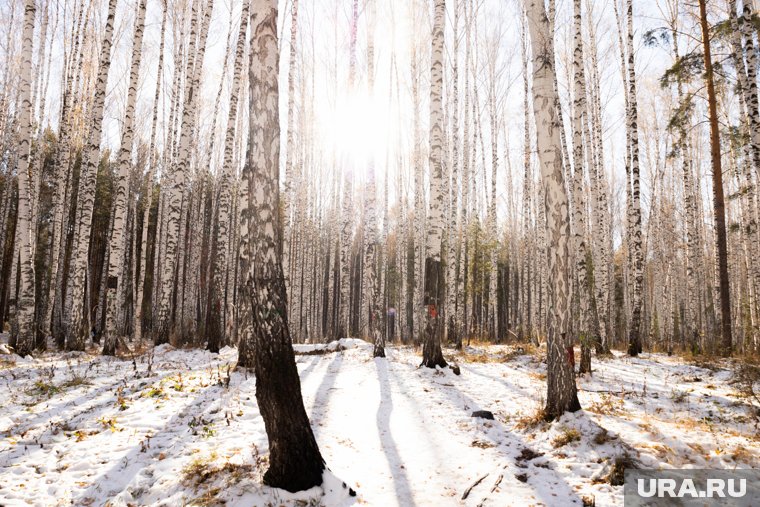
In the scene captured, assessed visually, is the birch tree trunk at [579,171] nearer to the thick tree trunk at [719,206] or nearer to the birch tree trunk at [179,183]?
the thick tree trunk at [719,206]

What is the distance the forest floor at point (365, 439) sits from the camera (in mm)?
3367

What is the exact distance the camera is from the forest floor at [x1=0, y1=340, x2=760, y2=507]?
3.37 metres

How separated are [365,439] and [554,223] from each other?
3636mm

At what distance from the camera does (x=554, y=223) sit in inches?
205

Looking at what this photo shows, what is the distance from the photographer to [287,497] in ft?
10.3

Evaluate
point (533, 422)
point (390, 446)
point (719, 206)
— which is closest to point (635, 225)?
point (719, 206)

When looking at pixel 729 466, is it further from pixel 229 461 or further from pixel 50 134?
pixel 50 134

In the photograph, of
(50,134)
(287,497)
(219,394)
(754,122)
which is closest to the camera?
(287,497)

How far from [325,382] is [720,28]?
13180 mm

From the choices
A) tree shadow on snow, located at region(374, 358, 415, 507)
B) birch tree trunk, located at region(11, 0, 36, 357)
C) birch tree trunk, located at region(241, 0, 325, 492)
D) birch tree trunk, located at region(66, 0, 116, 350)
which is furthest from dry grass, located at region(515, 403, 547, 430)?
birch tree trunk, located at region(11, 0, 36, 357)

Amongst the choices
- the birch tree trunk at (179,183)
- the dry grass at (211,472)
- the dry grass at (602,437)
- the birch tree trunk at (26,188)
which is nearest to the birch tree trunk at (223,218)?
the birch tree trunk at (179,183)

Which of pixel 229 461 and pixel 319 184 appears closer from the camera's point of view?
pixel 229 461

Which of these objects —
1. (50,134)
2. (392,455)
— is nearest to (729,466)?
(392,455)

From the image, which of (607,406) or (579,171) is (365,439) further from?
(579,171)
